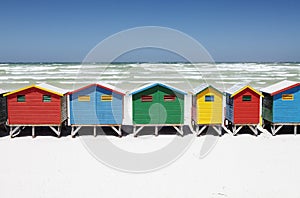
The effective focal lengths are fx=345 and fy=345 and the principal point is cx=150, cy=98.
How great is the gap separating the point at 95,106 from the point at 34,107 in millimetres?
2487

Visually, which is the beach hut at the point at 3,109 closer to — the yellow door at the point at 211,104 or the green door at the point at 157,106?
the green door at the point at 157,106

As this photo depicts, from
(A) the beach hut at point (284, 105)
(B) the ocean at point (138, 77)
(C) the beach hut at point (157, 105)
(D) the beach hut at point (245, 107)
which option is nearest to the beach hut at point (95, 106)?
(C) the beach hut at point (157, 105)

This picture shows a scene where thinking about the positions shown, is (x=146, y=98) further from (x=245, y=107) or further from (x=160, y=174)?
(x=160, y=174)

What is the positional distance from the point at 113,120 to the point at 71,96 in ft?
6.49

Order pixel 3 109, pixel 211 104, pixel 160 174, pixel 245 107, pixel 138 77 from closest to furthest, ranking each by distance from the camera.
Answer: pixel 160 174, pixel 211 104, pixel 245 107, pixel 3 109, pixel 138 77

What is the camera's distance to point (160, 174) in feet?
33.0

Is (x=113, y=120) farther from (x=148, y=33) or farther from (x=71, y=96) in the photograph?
(x=148, y=33)

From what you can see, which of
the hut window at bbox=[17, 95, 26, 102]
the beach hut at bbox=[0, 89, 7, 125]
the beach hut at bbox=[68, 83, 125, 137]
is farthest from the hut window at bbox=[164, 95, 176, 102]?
the beach hut at bbox=[0, 89, 7, 125]

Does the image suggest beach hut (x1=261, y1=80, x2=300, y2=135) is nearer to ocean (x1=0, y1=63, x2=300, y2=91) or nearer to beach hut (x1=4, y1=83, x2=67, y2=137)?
beach hut (x1=4, y1=83, x2=67, y2=137)

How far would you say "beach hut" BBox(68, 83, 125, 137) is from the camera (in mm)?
14070

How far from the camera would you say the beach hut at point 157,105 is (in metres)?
14.2

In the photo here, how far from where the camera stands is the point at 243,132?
50.8 feet

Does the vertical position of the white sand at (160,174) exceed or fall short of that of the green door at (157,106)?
it falls short

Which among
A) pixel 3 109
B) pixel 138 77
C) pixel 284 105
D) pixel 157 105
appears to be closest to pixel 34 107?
pixel 3 109
